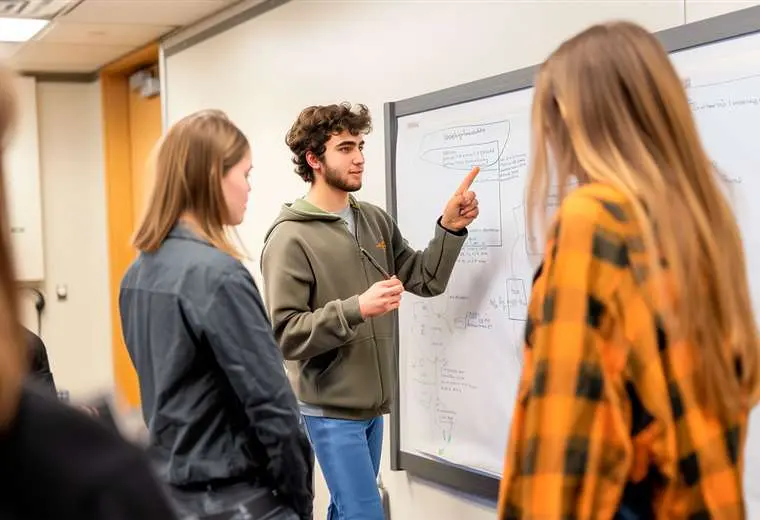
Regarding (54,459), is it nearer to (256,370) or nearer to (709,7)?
(256,370)

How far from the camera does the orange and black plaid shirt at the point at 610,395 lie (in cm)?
117

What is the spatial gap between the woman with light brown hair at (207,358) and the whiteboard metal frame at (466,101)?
1031mm

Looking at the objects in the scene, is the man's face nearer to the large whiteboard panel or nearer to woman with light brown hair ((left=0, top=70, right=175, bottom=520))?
the large whiteboard panel

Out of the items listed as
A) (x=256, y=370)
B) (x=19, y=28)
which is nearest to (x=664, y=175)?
(x=256, y=370)

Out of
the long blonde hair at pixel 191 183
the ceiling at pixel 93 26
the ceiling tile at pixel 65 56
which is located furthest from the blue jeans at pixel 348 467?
the ceiling tile at pixel 65 56

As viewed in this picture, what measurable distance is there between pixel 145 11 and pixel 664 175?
3905 mm

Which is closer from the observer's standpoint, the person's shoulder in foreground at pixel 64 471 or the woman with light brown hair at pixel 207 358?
the person's shoulder in foreground at pixel 64 471

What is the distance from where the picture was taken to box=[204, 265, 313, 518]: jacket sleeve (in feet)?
5.63

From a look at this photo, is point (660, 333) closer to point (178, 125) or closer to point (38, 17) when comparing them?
point (178, 125)

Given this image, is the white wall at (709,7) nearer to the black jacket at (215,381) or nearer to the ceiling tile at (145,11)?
the black jacket at (215,381)

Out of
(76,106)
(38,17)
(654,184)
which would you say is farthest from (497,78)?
Result: (76,106)

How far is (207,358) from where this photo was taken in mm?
1763

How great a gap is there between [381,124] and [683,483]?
2.32 m

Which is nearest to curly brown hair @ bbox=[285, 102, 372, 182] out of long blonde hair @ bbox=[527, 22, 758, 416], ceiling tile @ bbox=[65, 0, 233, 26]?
long blonde hair @ bbox=[527, 22, 758, 416]
